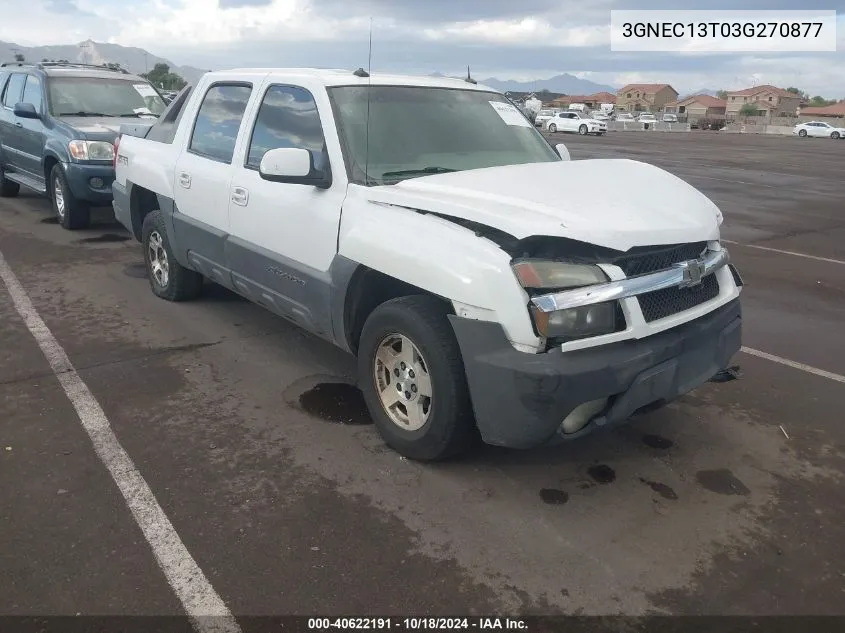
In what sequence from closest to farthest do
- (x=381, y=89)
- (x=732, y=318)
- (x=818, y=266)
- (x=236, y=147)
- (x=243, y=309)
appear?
1. (x=732, y=318)
2. (x=381, y=89)
3. (x=236, y=147)
4. (x=243, y=309)
5. (x=818, y=266)

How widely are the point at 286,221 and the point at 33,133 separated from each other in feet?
22.6

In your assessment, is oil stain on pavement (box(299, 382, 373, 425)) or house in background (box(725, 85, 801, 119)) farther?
house in background (box(725, 85, 801, 119))

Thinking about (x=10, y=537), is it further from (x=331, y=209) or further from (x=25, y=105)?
(x=25, y=105)

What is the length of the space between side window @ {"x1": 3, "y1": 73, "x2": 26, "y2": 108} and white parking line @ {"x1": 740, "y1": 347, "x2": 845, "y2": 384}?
32.3 ft

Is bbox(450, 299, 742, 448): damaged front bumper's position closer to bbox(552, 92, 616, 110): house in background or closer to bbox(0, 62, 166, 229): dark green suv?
bbox(0, 62, 166, 229): dark green suv

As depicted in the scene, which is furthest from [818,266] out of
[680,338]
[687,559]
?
[687,559]

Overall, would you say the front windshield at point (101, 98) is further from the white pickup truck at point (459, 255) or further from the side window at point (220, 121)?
the white pickup truck at point (459, 255)

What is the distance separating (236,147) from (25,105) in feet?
18.2

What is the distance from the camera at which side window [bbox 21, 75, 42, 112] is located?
30.7ft

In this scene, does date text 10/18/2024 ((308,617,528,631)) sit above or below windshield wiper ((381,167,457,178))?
below

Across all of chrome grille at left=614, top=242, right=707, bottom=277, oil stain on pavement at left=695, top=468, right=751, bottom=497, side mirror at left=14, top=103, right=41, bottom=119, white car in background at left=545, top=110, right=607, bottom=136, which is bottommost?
oil stain on pavement at left=695, top=468, right=751, bottom=497

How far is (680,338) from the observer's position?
3305mm

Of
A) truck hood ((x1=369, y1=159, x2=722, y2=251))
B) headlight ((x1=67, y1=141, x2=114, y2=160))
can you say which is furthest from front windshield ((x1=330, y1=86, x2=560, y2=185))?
headlight ((x1=67, y1=141, x2=114, y2=160))

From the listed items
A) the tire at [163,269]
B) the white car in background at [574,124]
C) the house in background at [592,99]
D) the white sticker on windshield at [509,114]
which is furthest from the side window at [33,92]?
the house in background at [592,99]
